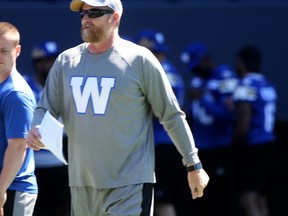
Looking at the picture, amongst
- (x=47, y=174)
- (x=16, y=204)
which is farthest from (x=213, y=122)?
(x=16, y=204)

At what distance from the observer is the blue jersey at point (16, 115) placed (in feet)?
17.4

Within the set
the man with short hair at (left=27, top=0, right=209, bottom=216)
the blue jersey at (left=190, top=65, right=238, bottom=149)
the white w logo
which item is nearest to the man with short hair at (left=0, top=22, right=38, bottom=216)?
the man with short hair at (left=27, top=0, right=209, bottom=216)

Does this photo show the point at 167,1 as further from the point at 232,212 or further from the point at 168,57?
the point at 232,212

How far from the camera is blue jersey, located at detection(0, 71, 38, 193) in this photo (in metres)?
5.30

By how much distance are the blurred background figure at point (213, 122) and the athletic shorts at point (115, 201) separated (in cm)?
332

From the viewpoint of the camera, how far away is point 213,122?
8688 millimetres

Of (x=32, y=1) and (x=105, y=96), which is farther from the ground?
(x=32, y=1)

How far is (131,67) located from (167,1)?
15.9ft

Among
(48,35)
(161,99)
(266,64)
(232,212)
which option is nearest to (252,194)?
(232,212)

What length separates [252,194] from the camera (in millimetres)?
8836

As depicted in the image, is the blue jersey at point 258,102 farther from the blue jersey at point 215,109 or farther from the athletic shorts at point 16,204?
the athletic shorts at point 16,204

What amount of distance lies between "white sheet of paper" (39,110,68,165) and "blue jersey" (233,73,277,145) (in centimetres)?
359

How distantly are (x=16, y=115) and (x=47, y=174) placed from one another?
9.94ft

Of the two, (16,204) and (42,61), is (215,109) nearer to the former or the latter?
(42,61)
